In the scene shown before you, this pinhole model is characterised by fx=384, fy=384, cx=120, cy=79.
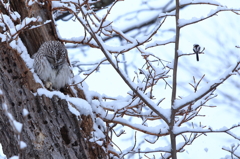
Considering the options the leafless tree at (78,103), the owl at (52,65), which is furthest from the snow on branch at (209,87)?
the owl at (52,65)

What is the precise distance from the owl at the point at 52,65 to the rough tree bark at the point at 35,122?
1.12 ft

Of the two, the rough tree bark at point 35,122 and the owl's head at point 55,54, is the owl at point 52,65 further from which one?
the rough tree bark at point 35,122

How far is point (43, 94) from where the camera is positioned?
13.3 feet

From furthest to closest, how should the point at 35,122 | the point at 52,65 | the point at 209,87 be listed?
the point at 52,65 → the point at 35,122 → the point at 209,87

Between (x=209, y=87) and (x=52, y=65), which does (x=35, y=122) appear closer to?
(x=52, y=65)

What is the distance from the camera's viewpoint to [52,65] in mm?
4742

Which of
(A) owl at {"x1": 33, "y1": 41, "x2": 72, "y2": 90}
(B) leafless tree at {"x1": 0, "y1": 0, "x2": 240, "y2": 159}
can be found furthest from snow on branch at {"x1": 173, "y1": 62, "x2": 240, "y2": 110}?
(A) owl at {"x1": 33, "y1": 41, "x2": 72, "y2": 90}

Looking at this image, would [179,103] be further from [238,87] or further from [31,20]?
[238,87]

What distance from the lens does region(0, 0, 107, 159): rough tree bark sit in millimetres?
3812

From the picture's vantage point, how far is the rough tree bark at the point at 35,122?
381 cm

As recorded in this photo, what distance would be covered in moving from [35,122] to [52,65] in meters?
1.03

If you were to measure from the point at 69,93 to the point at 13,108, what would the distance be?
0.97 m

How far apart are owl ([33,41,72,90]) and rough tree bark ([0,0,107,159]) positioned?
0.34 m

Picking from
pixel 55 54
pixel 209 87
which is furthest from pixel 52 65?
pixel 209 87
